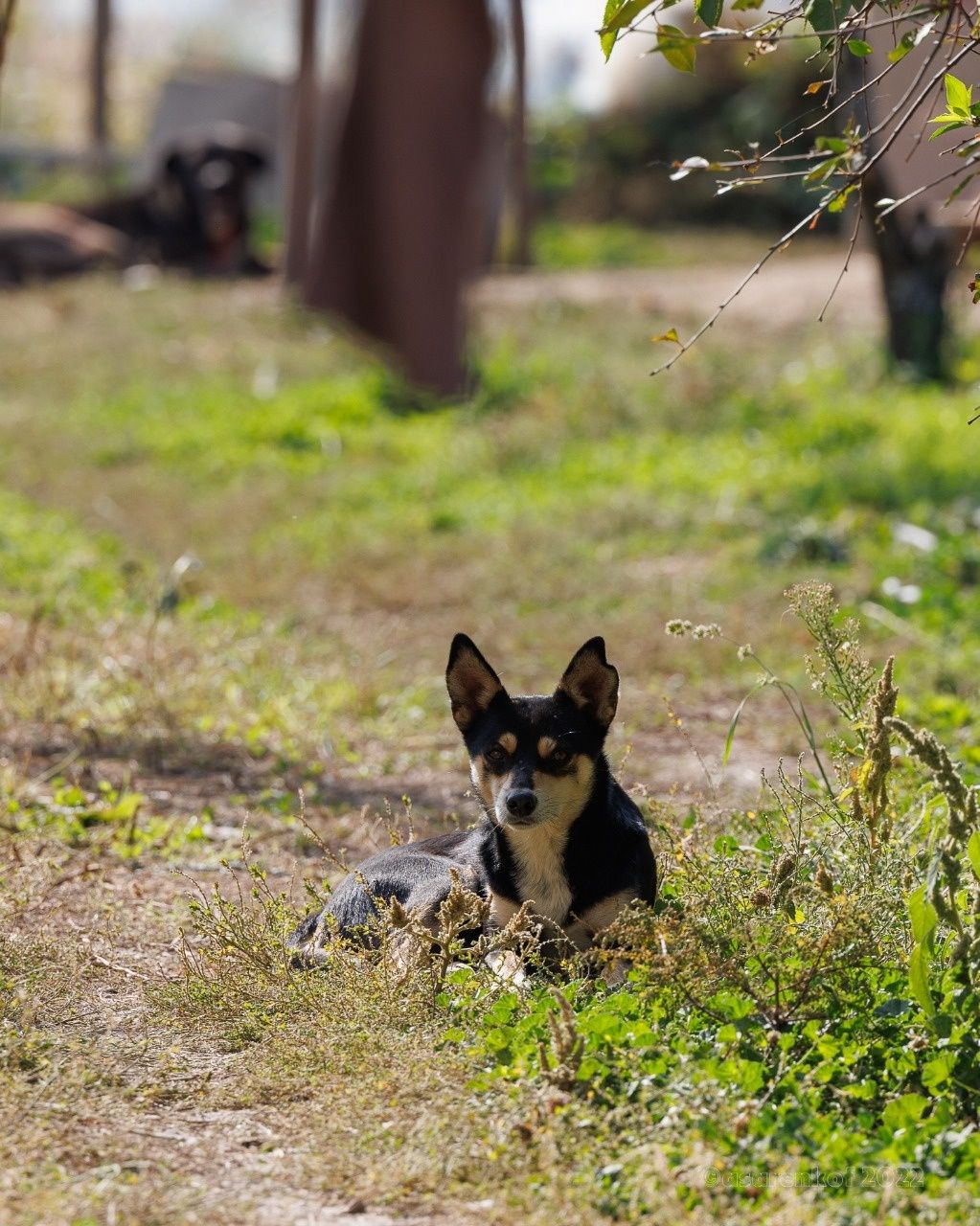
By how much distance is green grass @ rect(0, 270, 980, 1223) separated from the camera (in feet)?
12.0

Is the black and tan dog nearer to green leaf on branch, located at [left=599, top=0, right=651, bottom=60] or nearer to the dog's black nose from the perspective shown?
the dog's black nose

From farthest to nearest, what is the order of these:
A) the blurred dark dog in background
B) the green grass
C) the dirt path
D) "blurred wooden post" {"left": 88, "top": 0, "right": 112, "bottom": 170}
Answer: "blurred wooden post" {"left": 88, "top": 0, "right": 112, "bottom": 170} → the blurred dark dog in background → the dirt path → the green grass

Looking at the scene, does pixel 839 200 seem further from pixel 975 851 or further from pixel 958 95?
pixel 975 851

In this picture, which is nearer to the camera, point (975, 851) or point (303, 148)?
point (975, 851)

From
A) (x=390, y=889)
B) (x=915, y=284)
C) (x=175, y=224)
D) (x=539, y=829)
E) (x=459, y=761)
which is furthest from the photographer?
(x=175, y=224)

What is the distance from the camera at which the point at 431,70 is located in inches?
612

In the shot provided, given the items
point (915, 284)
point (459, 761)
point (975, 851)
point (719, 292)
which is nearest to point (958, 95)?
point (975, 851)

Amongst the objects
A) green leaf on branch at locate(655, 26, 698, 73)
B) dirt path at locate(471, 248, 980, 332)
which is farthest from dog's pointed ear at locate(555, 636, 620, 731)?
dirt path at locate(471, 248, 980, 332)

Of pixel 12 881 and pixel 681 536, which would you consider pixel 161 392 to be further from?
pixel 12 881

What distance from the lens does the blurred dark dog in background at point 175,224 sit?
902 inches

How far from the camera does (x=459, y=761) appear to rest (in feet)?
22.7

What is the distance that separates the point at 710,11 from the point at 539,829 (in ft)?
6.86

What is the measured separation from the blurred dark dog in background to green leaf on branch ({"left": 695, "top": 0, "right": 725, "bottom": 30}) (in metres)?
19.8

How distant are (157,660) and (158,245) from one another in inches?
710
